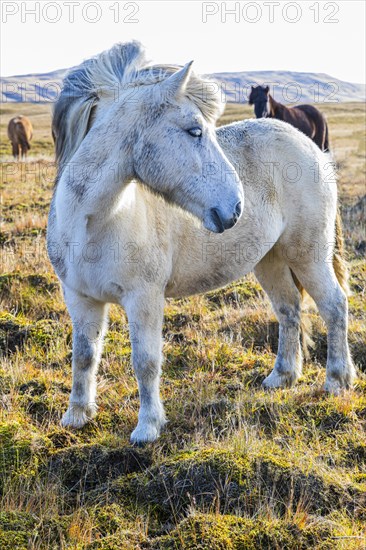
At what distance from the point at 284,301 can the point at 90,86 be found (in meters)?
2.75

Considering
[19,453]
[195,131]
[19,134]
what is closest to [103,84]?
[195,131]

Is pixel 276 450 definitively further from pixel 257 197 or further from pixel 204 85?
pixel 204 85

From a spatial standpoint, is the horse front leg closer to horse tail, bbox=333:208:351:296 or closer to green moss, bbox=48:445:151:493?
green moss, bbox=48:445:151:493

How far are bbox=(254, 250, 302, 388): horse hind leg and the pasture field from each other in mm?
242

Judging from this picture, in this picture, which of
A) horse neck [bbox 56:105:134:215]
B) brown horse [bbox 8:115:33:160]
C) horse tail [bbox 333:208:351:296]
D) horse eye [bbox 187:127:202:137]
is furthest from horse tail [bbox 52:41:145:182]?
brown horse [bbox 8:115:33:160]

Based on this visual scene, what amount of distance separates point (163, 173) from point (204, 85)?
0.60m

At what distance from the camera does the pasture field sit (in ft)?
9.64

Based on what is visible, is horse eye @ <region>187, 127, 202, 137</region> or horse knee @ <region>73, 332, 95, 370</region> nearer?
horse eye @ <region>187, 127, 202, 137</region>

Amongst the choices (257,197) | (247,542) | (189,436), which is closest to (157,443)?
(189,436)

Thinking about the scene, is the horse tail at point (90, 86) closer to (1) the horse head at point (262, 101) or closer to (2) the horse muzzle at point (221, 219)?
(2) the horse muzzle at point (221, 219)

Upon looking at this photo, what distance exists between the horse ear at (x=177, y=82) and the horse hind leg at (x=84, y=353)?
156 cm

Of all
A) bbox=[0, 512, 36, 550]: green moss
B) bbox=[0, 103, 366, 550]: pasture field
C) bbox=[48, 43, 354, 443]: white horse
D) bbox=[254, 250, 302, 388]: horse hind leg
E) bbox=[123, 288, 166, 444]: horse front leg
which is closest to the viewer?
bbox=[0, 512, 36, 550]: green moss

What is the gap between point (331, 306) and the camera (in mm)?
5145

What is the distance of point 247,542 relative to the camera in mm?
2832
